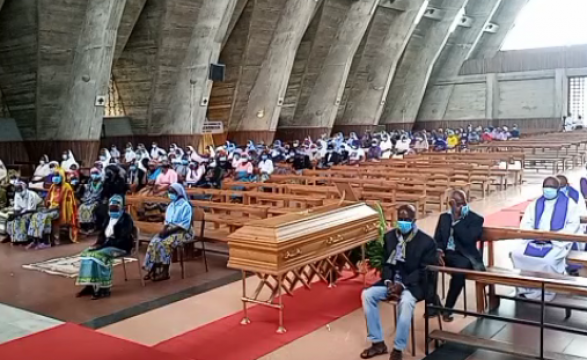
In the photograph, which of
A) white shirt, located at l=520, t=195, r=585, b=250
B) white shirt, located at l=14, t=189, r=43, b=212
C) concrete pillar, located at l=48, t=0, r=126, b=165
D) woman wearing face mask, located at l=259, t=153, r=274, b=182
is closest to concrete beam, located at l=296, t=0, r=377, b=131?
concrete pillar, located at l=48, t=0, r=126, b=165

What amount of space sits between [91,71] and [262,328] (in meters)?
13.8

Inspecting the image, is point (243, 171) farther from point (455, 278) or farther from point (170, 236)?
point (455, 278)

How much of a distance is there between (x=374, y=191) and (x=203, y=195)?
3222mm

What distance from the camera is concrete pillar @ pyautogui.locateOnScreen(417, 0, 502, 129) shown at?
33.8m

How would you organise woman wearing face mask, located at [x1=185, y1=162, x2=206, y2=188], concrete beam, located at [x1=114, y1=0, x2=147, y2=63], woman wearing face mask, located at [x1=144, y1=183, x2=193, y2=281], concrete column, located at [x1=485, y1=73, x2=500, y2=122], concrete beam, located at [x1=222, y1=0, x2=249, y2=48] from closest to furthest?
1. woman wearing face mask, located at [x1=144, y1=183, x2=193, y2=281]
2. woman wearing face mask, located at [x1=185, y1=162, x2=206, y2=188]
3. concrete beam, located at [x1=114, y1=0, x2=147, y2=63]
4. concrete beam, located at [x1=222, y1=0, x2=249, y2=48]
5. concrete column, located at [x1=485, y1=73, x2=500, y2=122]

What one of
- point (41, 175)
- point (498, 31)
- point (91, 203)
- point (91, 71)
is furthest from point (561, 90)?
point (91, 203)

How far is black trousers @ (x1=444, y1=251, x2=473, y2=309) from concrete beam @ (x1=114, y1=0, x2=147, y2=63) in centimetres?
1643

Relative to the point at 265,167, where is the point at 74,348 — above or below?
below

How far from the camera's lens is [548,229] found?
598 cm

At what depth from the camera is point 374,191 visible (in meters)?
11.9

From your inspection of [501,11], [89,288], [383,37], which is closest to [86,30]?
[89,288]

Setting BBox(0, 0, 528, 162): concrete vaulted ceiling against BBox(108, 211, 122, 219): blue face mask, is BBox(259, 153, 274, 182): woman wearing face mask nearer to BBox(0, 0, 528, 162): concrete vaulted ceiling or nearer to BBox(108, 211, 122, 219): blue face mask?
BBox(0, 0, 528, 162): concrete vaulted ceiling

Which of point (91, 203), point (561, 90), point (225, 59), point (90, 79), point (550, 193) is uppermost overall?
point (225, 59)

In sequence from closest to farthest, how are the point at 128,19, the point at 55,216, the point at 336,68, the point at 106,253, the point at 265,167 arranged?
the point at 106,253
the point at 55,216
the point at 265,167
the point at 128,19
the point at 336,68
